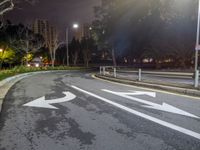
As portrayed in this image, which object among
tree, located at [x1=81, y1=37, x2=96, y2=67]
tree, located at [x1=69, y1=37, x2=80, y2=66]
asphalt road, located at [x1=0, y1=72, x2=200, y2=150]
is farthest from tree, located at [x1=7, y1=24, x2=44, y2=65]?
asphalt road, located at [x1=0, y1=72, x2=200, y2=150]

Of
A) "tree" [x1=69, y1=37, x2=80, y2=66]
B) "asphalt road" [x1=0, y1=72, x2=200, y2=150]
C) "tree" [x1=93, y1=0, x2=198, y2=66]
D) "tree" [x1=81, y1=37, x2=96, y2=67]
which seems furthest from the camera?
"tree" [x1=69, y1=37, x2=80, y2=66]

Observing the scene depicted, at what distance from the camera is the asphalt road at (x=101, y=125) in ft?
15.0

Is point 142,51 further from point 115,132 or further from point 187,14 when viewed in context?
point 115,132

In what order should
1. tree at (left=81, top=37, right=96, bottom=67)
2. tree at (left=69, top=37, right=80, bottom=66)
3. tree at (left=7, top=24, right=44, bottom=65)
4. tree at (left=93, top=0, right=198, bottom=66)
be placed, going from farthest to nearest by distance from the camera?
tree at (left=69, top=37, right=80, bottom=66)
tree at (left=81, top=37, right=96, bottom=67)
tree at (left=7, top=24, right=44, bottom=65)
tree at (left=93, top=0, right=198, bottom=66)

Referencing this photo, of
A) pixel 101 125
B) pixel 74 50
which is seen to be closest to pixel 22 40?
pixel 74 50

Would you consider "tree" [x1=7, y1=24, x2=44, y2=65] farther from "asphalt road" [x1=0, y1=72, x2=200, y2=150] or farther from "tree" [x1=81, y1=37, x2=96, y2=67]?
"asphalt road" [x1=0, y1=72, x2=200, y2=150]

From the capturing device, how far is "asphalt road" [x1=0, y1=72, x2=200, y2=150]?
456 centimetres

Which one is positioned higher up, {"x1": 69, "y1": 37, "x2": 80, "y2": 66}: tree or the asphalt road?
{"x1": 69, "y1": 37, "x2": 80, "y2": 66}: tree

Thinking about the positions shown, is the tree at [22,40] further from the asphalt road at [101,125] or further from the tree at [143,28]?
the asphalt road at [101,125]

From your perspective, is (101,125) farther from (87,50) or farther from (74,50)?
(74,50)

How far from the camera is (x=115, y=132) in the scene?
17.2ft

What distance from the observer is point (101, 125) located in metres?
5.82

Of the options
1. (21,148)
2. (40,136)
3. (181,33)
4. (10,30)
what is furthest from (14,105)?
(10,30)

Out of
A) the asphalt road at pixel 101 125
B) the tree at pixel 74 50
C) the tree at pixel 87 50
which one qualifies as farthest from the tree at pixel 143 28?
the tree at pixel 74 50
